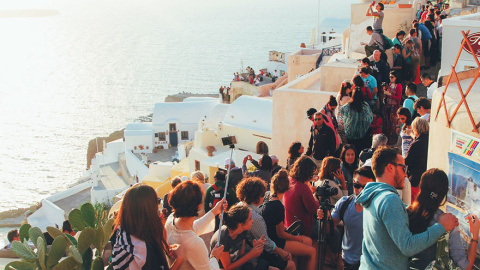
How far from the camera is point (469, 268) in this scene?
3762mm

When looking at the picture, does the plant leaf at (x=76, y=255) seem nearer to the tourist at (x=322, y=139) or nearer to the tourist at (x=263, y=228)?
the tourist at (x=263, y=228)

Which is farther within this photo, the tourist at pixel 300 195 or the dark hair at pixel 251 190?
the tourist at pixel 300 195

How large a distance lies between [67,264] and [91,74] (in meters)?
105

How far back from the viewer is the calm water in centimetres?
5834

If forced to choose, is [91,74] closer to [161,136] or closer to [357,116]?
[161,136]

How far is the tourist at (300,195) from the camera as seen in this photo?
5.60 m

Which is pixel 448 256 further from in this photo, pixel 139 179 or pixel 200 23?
pixel 200 23

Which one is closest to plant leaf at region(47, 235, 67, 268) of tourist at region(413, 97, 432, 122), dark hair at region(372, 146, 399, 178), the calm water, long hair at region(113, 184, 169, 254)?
long hair at region(113, 184, 169, 254)

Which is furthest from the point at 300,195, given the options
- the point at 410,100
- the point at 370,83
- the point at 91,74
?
the point at 91,74

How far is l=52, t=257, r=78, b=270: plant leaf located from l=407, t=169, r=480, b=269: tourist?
269 cm

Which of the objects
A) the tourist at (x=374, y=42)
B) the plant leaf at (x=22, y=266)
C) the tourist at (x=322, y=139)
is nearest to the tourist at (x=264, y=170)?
the tourist at (x=322, y=139)

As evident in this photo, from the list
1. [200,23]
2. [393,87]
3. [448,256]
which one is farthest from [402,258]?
[200,23]

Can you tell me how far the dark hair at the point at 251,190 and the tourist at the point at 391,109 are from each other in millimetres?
4351

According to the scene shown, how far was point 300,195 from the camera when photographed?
5633 millimetres
